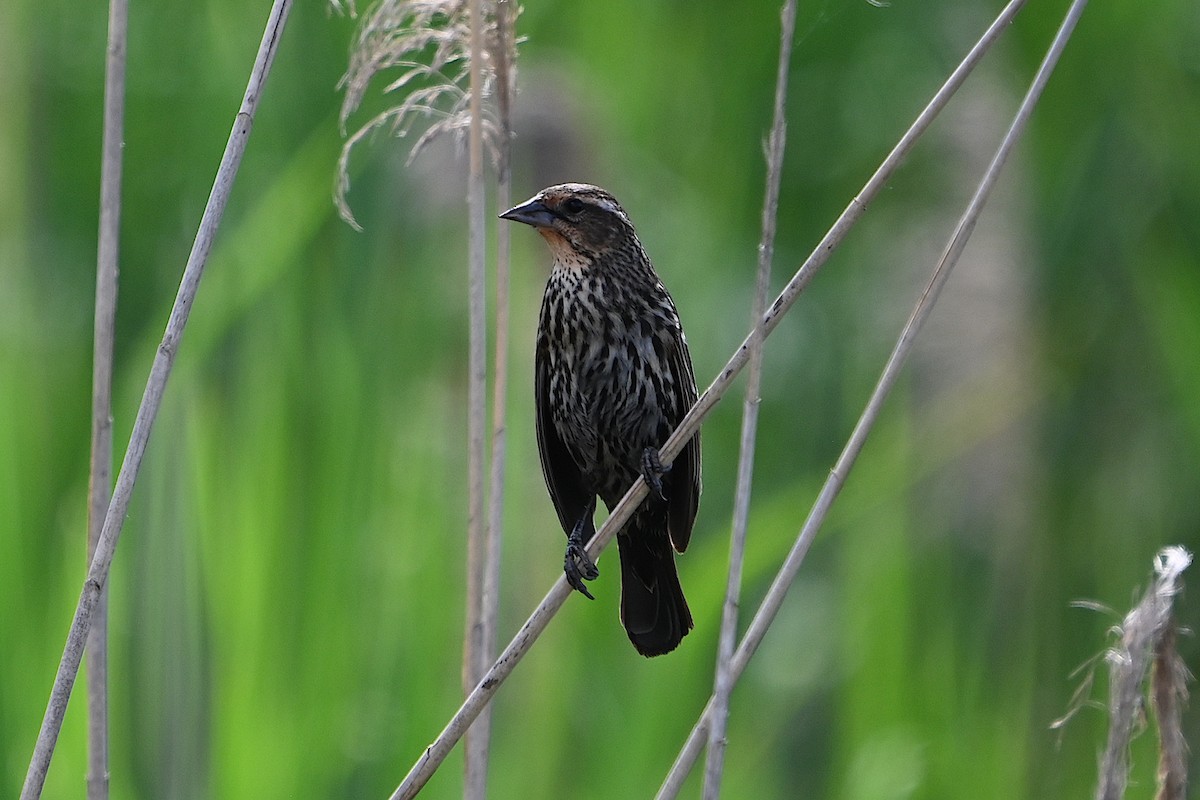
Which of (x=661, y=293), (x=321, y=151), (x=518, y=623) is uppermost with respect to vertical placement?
(x=321, y=151)

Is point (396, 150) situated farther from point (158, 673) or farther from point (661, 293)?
point (158, 673)

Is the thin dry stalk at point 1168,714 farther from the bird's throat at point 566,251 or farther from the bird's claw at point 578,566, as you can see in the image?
the bird's throat at point 566,251

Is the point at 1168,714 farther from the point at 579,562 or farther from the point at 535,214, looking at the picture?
the point at 535,214

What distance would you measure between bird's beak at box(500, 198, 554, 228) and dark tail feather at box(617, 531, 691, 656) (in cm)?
62

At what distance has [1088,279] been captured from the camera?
159 inches

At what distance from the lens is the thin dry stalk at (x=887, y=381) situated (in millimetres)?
1825

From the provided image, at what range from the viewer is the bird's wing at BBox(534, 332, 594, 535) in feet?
8.99

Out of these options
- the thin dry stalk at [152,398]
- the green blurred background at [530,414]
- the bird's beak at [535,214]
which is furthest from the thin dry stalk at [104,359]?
the bird's beak at [535,214]

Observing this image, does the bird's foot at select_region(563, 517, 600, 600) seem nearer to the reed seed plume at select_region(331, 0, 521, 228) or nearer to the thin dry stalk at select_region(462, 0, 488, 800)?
the thin dry stalk at select_region(462, 0, 488, 800)

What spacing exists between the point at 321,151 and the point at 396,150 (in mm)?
490

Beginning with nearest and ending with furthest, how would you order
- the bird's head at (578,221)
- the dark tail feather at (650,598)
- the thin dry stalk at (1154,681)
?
1. the thin dry stalk at (1154,681)
2. the bird's head at (578,221)
3. the dark tail feather at (650,598)

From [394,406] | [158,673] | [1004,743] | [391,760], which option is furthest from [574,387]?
[1004,743]

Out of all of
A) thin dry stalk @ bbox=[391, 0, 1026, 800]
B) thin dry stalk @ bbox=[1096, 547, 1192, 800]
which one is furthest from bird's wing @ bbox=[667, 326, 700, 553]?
thin dry stalk @ bbox=[1096, 547, 1192, 800]

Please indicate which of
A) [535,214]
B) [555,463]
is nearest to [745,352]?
[535,214]
